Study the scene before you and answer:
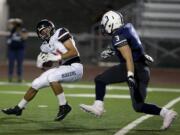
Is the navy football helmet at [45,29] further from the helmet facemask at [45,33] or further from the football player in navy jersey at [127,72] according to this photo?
the football player in navy jersey at [127,72]

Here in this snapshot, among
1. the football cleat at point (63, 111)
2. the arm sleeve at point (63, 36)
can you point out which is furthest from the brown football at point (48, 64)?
the football cleat at point (63, 111)

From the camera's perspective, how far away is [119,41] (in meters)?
7.02

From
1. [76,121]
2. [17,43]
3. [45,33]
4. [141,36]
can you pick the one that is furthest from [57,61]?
[141,36]

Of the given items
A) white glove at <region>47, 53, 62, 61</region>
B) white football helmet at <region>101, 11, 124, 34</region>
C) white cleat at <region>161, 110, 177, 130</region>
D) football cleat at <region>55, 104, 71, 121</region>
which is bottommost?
football cleat at <region>55, 104, 71, 121</region>

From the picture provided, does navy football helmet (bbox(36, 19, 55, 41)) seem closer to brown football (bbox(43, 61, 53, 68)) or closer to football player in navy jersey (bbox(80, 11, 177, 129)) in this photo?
brown football (bbox(43, 61, 53, 68))

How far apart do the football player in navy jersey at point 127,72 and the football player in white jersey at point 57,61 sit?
660 mm

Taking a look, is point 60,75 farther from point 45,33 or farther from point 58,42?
point 45,33

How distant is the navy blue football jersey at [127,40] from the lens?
7035 millimetres

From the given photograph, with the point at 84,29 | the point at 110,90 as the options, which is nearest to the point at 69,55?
the point at 110,90

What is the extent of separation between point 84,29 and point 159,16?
4.52 metres

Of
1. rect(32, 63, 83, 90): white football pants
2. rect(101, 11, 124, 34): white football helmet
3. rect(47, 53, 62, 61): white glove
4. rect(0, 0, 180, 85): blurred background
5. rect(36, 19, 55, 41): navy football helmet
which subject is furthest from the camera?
rect(0, 0, 180, 85): blurred background

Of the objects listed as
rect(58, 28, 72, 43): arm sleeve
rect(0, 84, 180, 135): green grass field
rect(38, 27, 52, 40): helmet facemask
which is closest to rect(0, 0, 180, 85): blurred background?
rect(0, 84, 180, 135): green grass field

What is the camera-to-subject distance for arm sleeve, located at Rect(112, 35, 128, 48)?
7.00 m

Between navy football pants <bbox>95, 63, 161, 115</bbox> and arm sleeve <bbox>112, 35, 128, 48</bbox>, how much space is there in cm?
39
